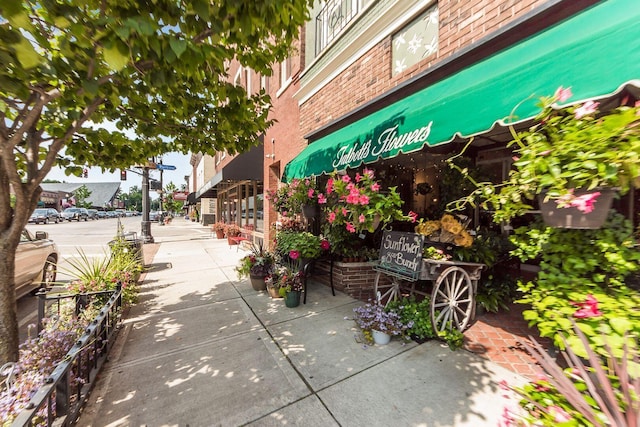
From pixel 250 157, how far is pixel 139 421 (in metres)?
8.43

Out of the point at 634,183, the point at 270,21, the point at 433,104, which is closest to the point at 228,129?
the point at 270,21

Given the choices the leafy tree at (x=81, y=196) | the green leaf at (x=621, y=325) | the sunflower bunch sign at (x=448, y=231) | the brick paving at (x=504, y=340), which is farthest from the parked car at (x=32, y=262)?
the leafy tree at (x=81, y=196)

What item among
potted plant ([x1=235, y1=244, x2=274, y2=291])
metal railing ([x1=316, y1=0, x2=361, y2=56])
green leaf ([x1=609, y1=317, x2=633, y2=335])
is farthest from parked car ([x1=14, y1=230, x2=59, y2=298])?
metal railing ([x1=316, y1=0, x2=361, y2=56])

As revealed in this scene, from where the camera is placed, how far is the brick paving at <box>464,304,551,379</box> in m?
2.85

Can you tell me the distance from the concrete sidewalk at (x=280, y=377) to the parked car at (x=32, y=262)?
2.64m

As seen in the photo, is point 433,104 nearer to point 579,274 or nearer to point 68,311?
point 579,274

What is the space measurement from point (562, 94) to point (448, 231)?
1.85 m

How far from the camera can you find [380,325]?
3.28 m

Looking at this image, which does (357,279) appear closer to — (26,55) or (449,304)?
(449,304)

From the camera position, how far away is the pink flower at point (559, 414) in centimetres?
125

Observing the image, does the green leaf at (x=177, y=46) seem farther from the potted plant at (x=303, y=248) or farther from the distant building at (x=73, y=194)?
the distant building at (x=73, y=194)

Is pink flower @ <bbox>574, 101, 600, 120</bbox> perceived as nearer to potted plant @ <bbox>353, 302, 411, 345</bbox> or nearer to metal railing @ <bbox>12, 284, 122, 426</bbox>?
potted plant @ <bbox>353, 302, 411, 345</bbox>

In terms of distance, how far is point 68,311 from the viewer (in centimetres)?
345

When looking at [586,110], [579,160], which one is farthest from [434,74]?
[579,160]
